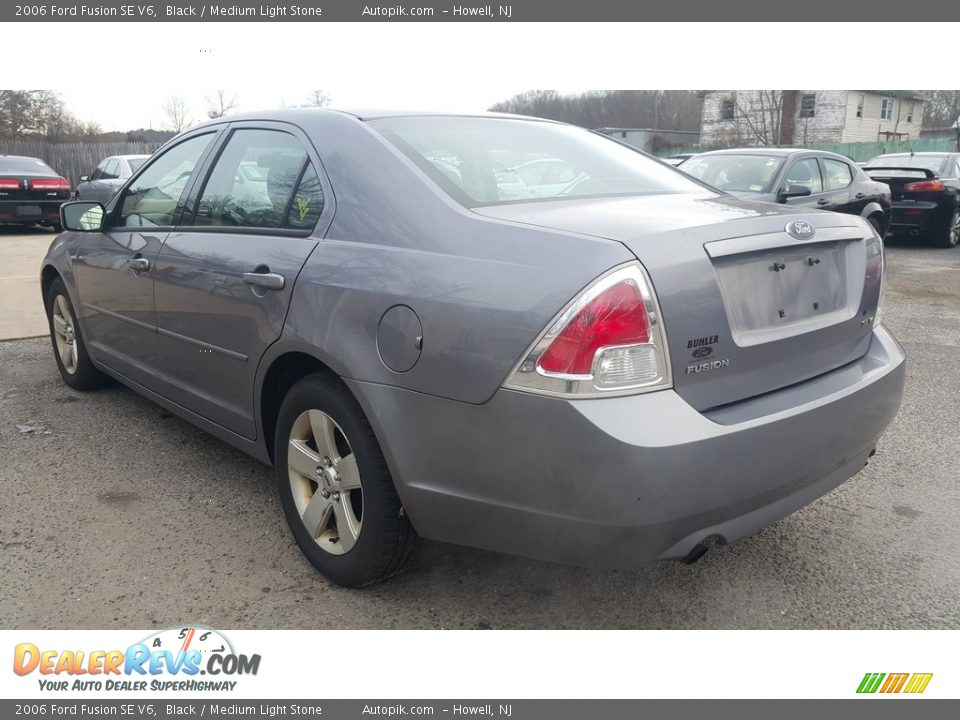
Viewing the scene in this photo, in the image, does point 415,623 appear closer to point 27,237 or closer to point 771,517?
point 771,517

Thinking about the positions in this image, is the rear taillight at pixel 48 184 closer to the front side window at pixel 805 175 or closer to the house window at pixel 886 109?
the front side window at pixel 805 175

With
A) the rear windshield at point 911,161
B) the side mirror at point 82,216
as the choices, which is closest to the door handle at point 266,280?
the side mirror at point 82,216

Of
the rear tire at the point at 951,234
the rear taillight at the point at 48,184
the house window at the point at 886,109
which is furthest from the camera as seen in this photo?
the house window at the point at 886,109

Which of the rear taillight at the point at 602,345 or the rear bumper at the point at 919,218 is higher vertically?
the rear taillight at the point at 602,345

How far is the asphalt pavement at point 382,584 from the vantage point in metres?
2.61

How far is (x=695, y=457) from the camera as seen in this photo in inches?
79.2

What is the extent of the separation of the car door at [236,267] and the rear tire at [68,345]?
1418 mm

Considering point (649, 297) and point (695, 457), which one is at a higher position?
point (649, 297)

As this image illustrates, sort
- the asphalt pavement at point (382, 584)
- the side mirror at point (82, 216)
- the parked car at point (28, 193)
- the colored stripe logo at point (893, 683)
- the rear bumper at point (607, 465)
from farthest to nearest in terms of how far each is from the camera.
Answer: the parked car at point (28, 193) → the side mirror at point (82, 216) → the asphalt pavement at point (382, 584) → the colored stripe logo at point (893, 683) → the rear bumper at point (607, 465)

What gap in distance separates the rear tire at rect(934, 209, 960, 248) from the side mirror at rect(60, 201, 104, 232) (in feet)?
41.8

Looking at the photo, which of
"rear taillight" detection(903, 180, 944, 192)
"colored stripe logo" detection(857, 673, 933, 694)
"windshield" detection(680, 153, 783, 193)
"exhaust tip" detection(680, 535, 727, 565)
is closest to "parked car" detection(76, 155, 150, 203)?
"windshield" detection(680, 153, 783, 193)

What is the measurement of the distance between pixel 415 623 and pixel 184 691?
0.71 metres

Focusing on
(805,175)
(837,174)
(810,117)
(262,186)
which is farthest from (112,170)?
(810,117)

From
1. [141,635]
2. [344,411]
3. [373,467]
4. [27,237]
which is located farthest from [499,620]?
[27,237]
